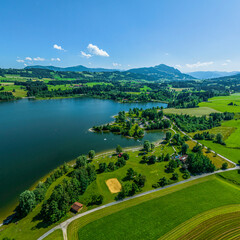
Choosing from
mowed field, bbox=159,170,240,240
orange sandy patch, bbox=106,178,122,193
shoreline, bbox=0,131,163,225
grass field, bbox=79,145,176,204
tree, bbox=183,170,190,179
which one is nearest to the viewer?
mowed field, bbox=159,170,240,240

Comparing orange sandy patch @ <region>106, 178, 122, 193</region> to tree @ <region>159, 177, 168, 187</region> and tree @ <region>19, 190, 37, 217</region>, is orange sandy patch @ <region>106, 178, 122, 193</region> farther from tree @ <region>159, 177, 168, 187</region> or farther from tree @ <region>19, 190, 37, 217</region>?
tree @ <region>19, 190, 37, 217</region>

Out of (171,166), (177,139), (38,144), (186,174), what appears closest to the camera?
(186,174)

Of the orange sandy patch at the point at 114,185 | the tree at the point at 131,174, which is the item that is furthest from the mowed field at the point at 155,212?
the tree at the point at 131,174

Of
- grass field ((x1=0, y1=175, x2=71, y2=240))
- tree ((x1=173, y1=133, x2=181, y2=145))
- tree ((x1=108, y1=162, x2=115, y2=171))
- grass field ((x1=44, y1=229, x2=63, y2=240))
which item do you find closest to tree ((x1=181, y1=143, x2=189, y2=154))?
tree ((x1=173, y1=133, x2=181, y2=145))

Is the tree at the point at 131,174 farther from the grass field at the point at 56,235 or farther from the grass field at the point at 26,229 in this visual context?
the grass field at the point at 56,235

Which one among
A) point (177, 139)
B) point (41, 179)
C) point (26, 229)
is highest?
point (177, 139)

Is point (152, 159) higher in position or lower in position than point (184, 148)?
lower

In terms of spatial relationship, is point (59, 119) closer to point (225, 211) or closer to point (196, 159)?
point (196, 159)

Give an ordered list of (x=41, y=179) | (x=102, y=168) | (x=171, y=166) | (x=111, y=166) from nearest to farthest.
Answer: (x=41, y=179) → (x=102, y=168) → (x=111, y=166) → (x=171, y=166)

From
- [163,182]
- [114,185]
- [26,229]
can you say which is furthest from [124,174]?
[26,229]

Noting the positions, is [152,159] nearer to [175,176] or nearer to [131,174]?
[175,176]

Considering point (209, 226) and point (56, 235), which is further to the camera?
point (209, 226)
